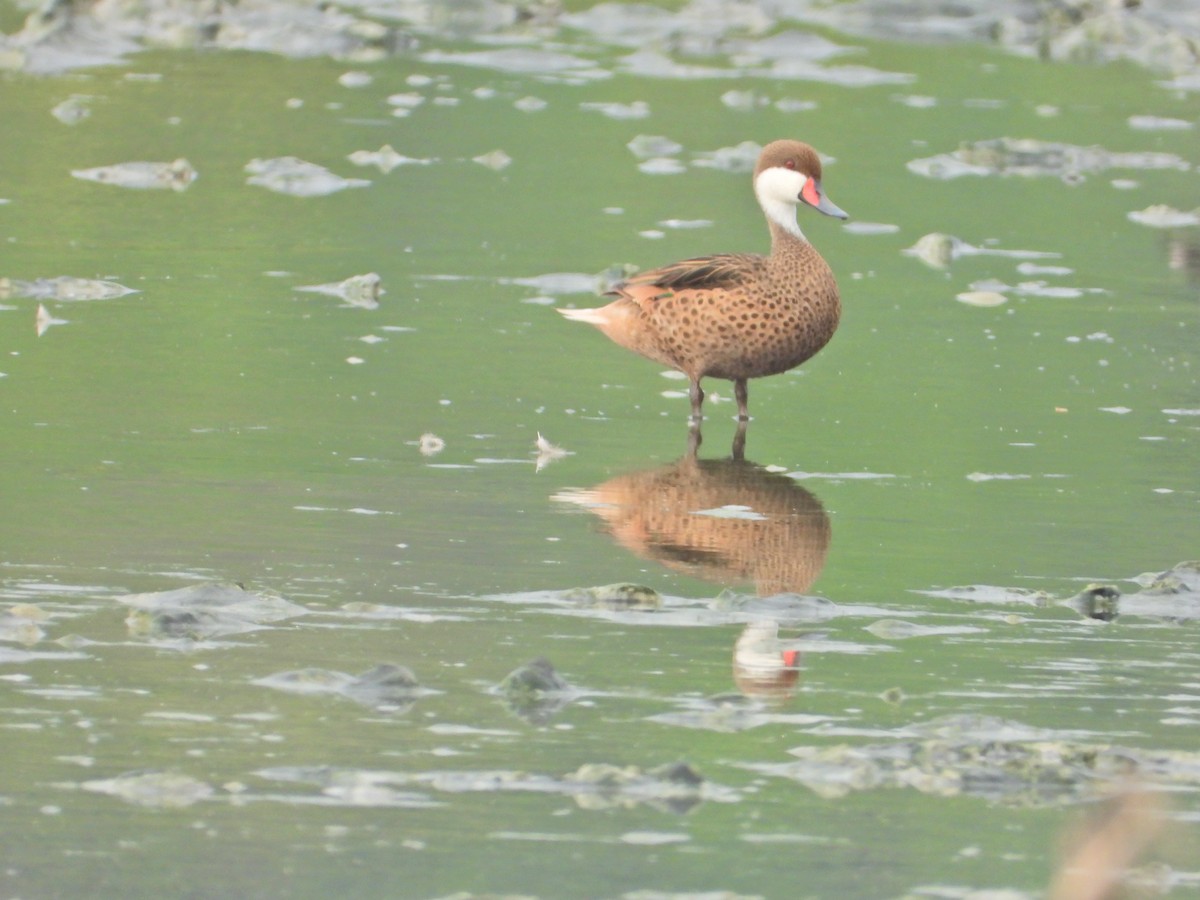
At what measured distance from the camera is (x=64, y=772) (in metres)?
5.26

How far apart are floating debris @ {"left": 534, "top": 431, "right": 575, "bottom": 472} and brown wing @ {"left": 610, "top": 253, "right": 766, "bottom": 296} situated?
1122mm

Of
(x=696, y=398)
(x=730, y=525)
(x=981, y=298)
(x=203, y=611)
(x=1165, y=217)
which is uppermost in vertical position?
(x=203, y=611)

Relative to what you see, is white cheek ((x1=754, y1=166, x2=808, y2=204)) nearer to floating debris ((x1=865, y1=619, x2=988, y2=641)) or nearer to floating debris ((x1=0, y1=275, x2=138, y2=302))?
floating debris ((x1=0, y1=275, x2=138, y2=302))

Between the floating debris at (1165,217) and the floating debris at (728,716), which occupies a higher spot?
the floating debris at (728,716)

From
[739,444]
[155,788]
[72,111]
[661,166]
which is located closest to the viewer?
[155,788]

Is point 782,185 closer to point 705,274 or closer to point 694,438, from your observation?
point 705,274

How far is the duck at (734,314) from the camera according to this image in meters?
9.64

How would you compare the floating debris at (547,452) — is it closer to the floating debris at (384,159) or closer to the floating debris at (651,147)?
the floating debris at (384,159)

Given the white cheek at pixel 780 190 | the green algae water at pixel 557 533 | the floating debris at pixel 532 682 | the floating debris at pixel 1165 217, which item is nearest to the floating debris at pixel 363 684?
the green algae water at pixel 557 533

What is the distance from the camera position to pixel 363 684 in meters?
5.93

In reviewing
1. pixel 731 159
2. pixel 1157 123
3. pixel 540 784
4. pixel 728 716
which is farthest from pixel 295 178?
pixel 540 784

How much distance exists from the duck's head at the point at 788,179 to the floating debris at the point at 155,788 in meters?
5.58

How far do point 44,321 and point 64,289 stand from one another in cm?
77

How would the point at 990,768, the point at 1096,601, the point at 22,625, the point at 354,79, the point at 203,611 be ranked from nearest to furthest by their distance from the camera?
the point at 990,768, the point at 22,625, the point at 203,611, the point at 1096,601, the point at 354,79
